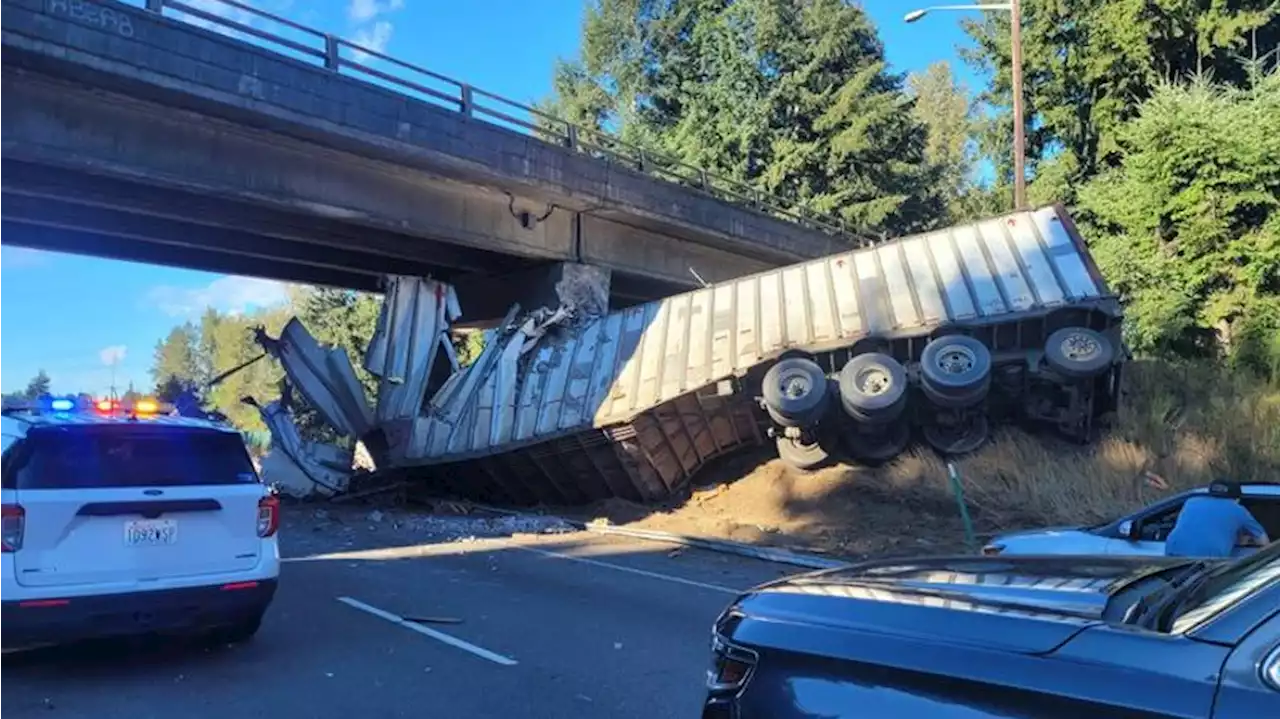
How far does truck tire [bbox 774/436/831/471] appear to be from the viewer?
1456 cm

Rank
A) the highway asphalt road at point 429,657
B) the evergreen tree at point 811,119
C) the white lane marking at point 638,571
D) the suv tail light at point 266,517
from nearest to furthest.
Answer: the highway asphalt road at point 429,657
the suv tail light at point 266,517
the white lane marking at point 638,571
the evergreen tree at point 811,119

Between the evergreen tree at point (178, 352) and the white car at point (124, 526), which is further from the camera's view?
the evergreen tree at point (178, 352)

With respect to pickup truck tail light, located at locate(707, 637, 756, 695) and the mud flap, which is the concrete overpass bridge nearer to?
the mud flap

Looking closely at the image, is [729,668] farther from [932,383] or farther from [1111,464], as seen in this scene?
[1111,464]

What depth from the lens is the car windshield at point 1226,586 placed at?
6.63 feet

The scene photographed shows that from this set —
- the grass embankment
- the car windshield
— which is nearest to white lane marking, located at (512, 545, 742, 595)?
the grass embankment

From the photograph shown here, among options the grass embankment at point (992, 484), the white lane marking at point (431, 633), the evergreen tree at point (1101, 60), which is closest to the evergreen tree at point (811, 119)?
the evergreen tree at point (1101, 60)

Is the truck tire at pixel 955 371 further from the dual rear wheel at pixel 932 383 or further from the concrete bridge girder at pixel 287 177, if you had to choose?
the concrete bridge girder at pixel 287 177

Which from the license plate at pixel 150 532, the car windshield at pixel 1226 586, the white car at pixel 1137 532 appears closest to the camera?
the car windshield at pixel 1226 586

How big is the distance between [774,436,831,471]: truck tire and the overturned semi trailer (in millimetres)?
35

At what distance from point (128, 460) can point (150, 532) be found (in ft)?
1.63

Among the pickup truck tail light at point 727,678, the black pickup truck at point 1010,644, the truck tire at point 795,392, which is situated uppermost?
the truck tire at point 795,392

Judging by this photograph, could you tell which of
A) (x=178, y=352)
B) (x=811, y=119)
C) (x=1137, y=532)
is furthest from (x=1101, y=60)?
(x=178, y=352)

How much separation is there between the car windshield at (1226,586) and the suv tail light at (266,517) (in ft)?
18.2
